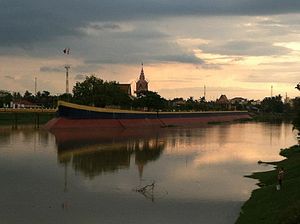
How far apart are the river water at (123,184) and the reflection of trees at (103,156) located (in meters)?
0.10

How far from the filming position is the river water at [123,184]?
26.3 meters

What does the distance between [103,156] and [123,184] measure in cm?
1872

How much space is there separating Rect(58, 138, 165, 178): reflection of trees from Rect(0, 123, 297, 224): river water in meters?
0.10

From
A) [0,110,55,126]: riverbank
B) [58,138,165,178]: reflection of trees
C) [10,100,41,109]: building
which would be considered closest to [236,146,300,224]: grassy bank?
[58,138,165,178]: reflection of trees

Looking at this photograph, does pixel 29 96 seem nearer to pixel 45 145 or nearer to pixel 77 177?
pixel 45 145

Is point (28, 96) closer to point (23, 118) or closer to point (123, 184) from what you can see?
point (23, 118)

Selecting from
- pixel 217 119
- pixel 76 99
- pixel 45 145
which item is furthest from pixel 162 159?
pixel 217 119

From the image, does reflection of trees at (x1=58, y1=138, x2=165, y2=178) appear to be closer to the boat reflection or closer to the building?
the boat reflection

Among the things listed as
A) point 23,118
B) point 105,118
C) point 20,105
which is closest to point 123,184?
point 105,118

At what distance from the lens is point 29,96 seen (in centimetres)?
19075

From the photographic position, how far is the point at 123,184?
117ft

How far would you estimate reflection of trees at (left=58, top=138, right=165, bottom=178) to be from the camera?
44625mm

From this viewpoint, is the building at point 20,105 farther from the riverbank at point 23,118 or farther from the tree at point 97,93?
the tree at point 97,93

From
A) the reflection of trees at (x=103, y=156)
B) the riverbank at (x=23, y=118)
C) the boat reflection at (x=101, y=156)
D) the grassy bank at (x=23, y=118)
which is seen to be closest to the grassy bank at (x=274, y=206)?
the boat reflection at (x=101, y=156)
